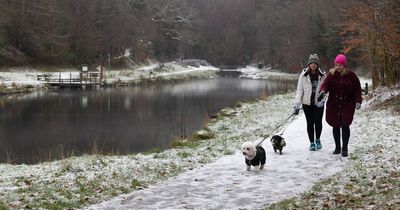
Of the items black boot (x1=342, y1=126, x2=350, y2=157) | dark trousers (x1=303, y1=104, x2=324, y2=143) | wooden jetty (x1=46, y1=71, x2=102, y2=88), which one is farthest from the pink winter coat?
wooden jetty (x1=46, y1=71, x2=102, y2=88)

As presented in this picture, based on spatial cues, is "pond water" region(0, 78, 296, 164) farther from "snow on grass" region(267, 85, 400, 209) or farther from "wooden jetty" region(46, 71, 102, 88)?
"snow on grass" region(267, 85, 400, 209)

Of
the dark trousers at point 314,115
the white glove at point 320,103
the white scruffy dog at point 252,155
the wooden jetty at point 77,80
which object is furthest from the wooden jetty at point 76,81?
the white scruffy dog at point 252,155

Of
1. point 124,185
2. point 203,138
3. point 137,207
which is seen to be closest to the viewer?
point 137,207

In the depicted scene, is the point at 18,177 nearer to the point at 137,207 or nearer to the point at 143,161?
the point at 143,161

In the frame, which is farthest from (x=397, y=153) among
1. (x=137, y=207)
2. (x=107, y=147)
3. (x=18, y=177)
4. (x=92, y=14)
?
(x=92, y=14)

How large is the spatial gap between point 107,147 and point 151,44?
65.4 metres

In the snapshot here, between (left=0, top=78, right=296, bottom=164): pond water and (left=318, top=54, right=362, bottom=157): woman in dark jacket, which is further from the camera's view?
(left=0, top=78, right=296, bottom=164): pond water

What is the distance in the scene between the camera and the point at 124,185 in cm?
816

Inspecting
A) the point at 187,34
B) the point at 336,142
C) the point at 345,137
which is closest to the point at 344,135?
the point at 345,137

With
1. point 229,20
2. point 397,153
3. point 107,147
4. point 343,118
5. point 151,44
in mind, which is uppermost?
point 229,20

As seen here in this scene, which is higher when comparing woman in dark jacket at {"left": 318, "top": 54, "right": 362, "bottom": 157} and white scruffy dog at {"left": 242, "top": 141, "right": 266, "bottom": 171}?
woman in dark jacket at {"left": 318, "top": 54, "right": 362, "bottom": 157}

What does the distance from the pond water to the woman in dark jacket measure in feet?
27.5

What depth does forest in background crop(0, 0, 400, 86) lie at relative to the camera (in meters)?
22.4

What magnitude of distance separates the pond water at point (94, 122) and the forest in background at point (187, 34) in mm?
9035
